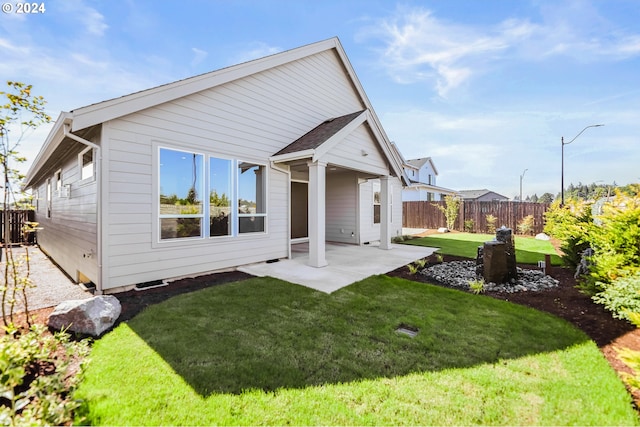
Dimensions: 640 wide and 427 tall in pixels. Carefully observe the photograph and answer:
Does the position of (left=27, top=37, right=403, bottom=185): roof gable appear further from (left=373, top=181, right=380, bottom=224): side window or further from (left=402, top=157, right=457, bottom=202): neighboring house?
(left=402, top=157, right=457, bottom=202): neighboring house

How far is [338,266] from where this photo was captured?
24.7 ft

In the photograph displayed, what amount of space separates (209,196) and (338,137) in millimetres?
3768

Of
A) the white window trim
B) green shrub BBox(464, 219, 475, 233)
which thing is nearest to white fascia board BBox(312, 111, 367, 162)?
the white window trim

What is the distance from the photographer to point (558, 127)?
17969 mm

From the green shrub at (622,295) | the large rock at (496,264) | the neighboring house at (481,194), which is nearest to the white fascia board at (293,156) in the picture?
the large rock at (496,264)

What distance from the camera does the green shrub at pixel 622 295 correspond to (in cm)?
381

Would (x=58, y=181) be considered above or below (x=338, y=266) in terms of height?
above

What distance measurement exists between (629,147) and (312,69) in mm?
17713

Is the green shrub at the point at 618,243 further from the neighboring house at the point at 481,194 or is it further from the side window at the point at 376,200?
the neighboring house at the point at 481,194

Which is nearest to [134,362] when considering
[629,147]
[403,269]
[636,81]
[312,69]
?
[403,269]

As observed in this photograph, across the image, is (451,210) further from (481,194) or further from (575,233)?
(481,194)

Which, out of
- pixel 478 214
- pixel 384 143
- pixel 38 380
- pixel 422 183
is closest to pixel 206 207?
pixel 38 380

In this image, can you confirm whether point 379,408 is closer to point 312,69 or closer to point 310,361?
point 310,361

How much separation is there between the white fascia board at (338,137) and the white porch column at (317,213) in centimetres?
30
